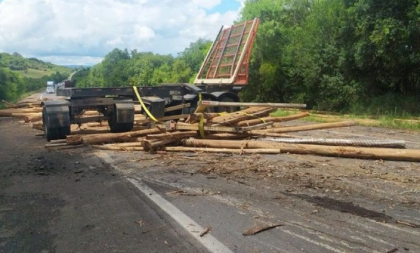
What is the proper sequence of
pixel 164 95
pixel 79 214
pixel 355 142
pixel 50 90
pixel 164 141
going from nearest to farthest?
pixel 79 214
pixel 355 142
pixel 164 141
pixel 164 95
pixel 50 90

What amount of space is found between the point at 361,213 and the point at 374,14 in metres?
15.8

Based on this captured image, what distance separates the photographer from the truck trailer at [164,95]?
11.3m

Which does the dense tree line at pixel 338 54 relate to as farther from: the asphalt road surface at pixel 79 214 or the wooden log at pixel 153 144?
the asphalt road surface at pixel 79 214

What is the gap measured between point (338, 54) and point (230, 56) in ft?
28.0

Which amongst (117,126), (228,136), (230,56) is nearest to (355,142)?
(228,136)

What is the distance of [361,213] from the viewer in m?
4.75

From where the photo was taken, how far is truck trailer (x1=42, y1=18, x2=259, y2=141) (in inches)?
446

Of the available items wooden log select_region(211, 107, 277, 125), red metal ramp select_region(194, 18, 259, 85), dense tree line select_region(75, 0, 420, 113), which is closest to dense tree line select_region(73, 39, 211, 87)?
dense tree line select_region(75, 0, 420, 113)

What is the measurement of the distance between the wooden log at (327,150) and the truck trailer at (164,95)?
12.3 ft

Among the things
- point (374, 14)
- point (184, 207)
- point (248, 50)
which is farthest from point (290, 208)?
point (374, 14)

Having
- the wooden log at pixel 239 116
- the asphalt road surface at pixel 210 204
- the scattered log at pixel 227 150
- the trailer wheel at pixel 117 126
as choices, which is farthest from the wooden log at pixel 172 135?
the trailer wheel at pixel 117 126

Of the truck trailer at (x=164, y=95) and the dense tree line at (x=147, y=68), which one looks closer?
the truck trailer at (x=164, y=95)

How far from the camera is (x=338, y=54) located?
71.7ft

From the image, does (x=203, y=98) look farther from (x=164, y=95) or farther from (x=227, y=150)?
(x=227, y=150)
